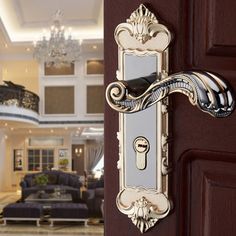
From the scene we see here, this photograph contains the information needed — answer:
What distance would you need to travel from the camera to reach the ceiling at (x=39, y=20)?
9.48 meters

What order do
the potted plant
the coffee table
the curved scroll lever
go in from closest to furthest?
the curved scroll lever
the coffee table
the potted plant

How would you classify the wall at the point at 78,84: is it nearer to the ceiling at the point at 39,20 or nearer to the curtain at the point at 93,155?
the ceiling at the point at 39,20

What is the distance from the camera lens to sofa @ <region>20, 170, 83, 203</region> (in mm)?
10750

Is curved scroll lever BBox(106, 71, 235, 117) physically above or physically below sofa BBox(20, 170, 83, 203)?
above

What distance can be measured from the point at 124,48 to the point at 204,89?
0.13 m

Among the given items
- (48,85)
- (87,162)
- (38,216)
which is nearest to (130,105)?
(38,216)

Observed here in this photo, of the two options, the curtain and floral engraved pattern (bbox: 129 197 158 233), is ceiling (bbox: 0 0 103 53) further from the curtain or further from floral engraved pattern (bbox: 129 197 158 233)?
floral engraved pattern (bbox: 129 197 158 233)

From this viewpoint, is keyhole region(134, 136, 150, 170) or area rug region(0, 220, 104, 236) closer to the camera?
keyhole region(134, 136, 150, 170)

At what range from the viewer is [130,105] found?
443 millimetres

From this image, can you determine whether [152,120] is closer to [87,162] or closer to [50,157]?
[50,157]

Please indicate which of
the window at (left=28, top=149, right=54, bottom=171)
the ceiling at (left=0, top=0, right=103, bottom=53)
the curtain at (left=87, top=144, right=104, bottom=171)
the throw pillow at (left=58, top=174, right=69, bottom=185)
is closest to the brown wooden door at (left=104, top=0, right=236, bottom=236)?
the ceiling at (left=0, top=0, right=103, bottom=53)

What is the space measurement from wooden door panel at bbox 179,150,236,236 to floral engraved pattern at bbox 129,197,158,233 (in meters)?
0.04

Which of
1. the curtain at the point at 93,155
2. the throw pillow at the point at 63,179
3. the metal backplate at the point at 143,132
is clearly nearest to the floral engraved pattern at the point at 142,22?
the metal backplate at the point at 143,132

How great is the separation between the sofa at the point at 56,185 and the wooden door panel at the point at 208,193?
33.3 ft
